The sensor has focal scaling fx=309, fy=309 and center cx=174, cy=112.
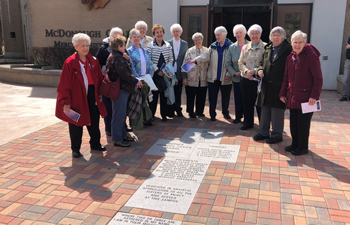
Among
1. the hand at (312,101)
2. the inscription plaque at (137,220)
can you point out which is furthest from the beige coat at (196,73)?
the inscription plaque at (137,220)

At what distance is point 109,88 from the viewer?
4512 mm

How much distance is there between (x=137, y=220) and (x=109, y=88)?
2.19 m

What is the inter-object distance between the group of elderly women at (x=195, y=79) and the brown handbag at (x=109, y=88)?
7cm

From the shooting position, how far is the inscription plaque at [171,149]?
14.9 ft

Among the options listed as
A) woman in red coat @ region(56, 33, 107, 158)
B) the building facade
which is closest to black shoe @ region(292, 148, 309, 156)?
woman in red coat @ region(56, 33, 107, 158)

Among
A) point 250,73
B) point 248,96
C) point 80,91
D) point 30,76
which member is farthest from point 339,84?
point 30,76

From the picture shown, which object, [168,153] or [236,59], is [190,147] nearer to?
[168,153]

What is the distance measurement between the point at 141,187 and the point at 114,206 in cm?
47

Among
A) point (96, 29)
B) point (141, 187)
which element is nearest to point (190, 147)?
point (141, 187)

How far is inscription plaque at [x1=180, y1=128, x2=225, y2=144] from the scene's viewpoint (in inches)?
202

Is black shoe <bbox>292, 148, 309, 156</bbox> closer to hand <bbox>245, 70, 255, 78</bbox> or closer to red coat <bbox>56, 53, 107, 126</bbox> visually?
hand <bbox>245, 70, 255, 78</bbox>

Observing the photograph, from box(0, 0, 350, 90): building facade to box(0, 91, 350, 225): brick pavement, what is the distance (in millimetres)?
5198

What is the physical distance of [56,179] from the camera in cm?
377

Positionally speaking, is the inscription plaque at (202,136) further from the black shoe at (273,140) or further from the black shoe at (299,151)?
the black shoe at (299,151)
